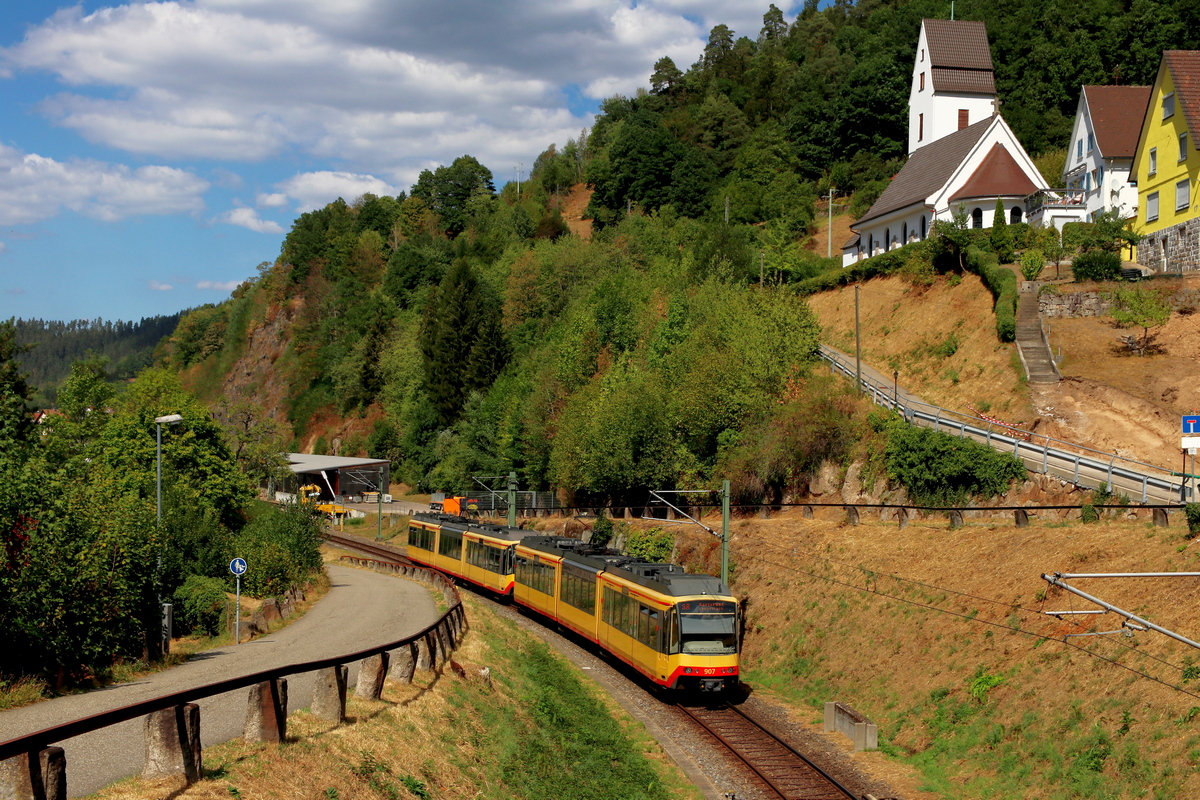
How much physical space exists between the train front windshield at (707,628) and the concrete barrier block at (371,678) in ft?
35.4

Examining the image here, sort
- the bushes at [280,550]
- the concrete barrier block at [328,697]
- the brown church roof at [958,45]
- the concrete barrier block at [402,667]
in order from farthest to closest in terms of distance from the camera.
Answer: the brown church roof at [958,45], the bushes at [280,550], the concrete barrier block at [402,667], the concrete barrier block at [328,697]

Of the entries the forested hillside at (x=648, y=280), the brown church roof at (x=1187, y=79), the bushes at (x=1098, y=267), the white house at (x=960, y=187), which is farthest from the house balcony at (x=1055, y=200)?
the bushes at (x=1098, y=267)

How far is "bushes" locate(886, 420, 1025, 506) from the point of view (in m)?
33.6

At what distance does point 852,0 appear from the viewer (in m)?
156

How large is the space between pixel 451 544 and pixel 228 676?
29.6 m

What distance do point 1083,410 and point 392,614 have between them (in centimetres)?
2679

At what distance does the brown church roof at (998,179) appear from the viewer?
62.4 metres

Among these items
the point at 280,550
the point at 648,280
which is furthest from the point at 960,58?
the point at 280,550

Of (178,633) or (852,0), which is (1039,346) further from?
(852,0)

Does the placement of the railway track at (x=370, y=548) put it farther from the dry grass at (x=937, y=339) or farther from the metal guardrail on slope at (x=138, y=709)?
the metal guardrail on slope at (x=138, y=709)

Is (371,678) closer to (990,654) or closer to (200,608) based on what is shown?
(990,654)

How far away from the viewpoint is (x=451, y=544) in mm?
47312

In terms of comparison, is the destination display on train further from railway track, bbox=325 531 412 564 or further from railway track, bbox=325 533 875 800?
railway track, bbox=325 531 412 564

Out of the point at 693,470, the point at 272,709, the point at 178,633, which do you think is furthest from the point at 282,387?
the point at 272,709
